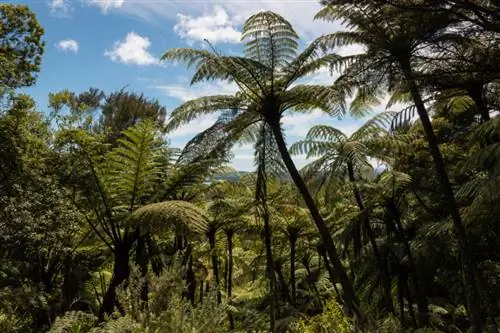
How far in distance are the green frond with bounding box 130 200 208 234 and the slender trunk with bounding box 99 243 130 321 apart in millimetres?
1180

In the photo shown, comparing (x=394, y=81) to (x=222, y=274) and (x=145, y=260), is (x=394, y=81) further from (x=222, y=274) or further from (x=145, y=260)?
(x=222, y=274)

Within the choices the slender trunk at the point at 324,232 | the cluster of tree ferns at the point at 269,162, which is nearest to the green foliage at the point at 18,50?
the cluster of tree ferns at the point at 269,162

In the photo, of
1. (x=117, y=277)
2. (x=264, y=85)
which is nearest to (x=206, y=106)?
(x=264, y=85)

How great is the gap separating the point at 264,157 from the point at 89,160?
3076 millimetres

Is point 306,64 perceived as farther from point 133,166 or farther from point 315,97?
point 133,166

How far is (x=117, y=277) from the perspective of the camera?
21.3 feet

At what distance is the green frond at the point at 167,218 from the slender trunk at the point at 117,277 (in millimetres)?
1180

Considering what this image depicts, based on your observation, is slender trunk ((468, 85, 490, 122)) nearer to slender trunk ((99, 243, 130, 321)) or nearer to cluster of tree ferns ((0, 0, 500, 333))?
cluster of tree ferns ((0, 0, 500, 333))

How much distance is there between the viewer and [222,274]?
18281 millimetres

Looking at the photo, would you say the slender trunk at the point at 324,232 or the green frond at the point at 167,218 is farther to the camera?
the slender trunk at the point at 324,232

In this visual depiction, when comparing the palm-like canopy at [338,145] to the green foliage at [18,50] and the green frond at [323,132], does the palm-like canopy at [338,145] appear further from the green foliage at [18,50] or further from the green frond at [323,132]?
the green foliage at [18,50]

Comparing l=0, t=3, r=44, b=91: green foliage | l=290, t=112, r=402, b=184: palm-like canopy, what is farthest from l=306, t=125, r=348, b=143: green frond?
l=0, t=3, r=44, b=91: green foliage

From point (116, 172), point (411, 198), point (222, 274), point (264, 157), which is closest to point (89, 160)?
point (116, 172)

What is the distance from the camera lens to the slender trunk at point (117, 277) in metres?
6.34
